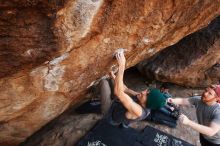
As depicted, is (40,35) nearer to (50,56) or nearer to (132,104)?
(50,56)

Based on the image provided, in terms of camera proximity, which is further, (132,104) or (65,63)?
(132,104)

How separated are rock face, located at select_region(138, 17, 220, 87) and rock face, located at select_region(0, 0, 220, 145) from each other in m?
1.69

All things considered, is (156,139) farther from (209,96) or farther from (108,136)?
(209,96)

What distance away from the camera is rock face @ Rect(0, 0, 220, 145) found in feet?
10.3

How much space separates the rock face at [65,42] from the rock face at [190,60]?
1.69 meters

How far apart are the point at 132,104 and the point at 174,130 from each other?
1.78m

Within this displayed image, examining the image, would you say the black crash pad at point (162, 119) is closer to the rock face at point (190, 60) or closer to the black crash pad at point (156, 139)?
the black crash pad at point (156, 139)

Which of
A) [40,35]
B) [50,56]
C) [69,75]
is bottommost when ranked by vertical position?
[69,75]

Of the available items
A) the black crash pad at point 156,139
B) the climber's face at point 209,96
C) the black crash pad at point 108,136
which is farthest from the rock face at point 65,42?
the black crash pad at point 156,139

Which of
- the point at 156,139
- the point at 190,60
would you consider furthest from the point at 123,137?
the point at 190,60

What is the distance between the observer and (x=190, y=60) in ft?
22.2

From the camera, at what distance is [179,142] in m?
Answer: 5.32

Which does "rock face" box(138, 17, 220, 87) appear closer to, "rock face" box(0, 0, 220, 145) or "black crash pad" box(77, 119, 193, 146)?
"rock face" box(0, 0, 220, 145)

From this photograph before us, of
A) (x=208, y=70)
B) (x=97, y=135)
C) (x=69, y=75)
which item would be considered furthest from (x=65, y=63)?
(x=208, y=70)
